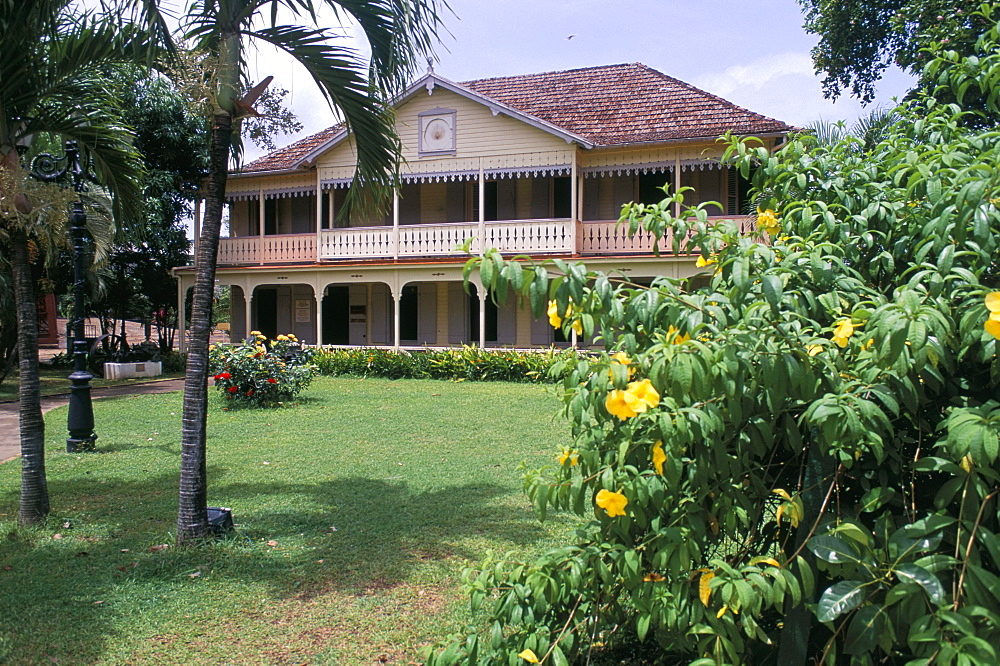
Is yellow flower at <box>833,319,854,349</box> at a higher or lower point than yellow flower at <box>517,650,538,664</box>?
higher

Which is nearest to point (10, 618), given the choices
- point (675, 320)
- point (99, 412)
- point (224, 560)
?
point (224, 560)

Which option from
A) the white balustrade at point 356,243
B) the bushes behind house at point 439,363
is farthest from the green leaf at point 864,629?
the white balustrade at point 356,243

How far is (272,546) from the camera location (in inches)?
210

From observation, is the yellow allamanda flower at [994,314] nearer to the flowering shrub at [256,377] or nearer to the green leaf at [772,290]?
the green leaf at [772,290]

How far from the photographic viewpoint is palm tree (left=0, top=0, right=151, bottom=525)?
532 centimetres

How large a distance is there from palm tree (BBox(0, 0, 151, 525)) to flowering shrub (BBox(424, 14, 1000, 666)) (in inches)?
181

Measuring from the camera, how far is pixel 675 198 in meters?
2.68

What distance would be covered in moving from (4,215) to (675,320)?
17.6ft

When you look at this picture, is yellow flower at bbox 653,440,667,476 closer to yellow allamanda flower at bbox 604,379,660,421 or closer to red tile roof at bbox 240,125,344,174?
yellow allamanda flower at bbox 604,379,660,421

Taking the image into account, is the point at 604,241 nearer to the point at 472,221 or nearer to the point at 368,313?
the point at 472,221

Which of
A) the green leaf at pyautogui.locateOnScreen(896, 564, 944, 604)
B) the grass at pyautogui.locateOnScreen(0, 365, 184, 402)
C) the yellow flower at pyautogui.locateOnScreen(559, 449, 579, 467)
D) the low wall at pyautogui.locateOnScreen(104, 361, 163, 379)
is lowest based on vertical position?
the grass at pyautogui.locateOnScreen(0, 365, 184, 402)

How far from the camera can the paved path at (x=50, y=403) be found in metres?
10.0

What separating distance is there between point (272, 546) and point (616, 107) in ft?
57.4

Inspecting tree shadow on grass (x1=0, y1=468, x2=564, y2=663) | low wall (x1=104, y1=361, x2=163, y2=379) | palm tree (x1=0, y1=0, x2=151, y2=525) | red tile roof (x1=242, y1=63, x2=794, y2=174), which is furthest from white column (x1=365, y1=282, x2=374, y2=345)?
palm tree (x1=0, y1=0, x2=151, y2=525)
